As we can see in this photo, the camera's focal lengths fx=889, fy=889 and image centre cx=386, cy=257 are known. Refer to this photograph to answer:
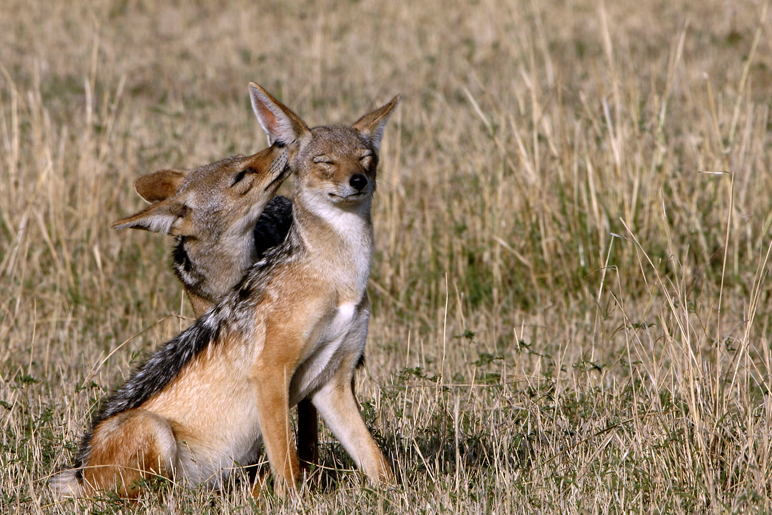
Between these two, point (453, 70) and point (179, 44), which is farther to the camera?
point (179, 44)

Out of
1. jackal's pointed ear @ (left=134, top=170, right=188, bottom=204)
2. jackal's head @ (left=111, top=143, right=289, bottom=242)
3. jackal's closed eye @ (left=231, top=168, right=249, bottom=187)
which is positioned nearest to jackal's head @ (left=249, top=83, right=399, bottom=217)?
jackal's head @ (left=111, top=143, right=289, bottom=242)

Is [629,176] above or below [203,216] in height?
below

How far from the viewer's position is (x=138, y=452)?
14.4 feet

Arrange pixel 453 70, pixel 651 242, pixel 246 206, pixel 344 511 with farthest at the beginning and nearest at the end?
pixel 453 70 → pixel 651 242 → pixel 246 206 → pixel 344 511

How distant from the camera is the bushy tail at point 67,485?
15.1 ft

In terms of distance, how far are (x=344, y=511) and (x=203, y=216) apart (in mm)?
2173

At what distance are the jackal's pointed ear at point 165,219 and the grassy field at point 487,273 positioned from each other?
572 millimetres

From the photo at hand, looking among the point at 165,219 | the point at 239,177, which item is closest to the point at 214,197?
the point at 239,177

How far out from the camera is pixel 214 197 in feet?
18.1

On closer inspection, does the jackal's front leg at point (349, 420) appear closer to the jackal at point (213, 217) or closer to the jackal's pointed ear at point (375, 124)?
the jackal at point (213, 217)

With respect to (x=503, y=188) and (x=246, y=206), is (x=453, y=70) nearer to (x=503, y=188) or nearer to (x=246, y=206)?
(x=503, y=188)

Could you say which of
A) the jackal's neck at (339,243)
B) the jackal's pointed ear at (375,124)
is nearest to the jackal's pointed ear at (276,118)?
the jackal's pointed ear at (375,124)

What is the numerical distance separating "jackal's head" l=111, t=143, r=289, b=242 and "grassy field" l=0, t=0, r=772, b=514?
638mm

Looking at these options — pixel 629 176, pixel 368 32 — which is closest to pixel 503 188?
pixel 629 176
